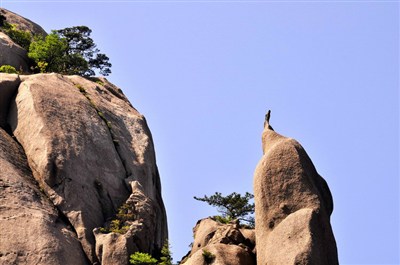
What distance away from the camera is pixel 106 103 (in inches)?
2454

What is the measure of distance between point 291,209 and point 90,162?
48.0 feet

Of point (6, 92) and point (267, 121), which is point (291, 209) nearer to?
point (267, 121)

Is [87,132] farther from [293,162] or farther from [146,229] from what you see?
[293,162]

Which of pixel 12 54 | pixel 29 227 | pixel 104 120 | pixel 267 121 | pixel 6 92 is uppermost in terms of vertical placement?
pixel 12 54

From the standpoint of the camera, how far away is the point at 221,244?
46.3m

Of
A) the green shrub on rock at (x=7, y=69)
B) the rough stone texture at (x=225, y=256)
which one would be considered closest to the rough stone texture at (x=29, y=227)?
the rough stone texture at (x=225, y=256)

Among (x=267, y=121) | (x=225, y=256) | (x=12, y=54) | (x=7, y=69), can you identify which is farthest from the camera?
(x=12, y=54)

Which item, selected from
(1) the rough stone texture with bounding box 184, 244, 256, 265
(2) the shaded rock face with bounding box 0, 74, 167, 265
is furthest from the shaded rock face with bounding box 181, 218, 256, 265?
(2) the shaded rock face with bounding box 0, 74, 167, 265

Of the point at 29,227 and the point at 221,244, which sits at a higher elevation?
the point at 221,244

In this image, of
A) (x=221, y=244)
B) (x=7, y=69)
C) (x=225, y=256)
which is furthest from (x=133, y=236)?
(x=7, y=69)

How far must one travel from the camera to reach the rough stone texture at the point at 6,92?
187 feet

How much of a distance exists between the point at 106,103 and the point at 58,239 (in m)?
17.1

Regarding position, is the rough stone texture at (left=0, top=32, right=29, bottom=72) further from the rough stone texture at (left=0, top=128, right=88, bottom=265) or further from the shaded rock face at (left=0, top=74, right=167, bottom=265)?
the rough stone texture at (left=0, top=128, right=88, bottom=265)

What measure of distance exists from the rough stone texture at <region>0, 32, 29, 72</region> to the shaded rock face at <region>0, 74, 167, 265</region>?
7678 mm
